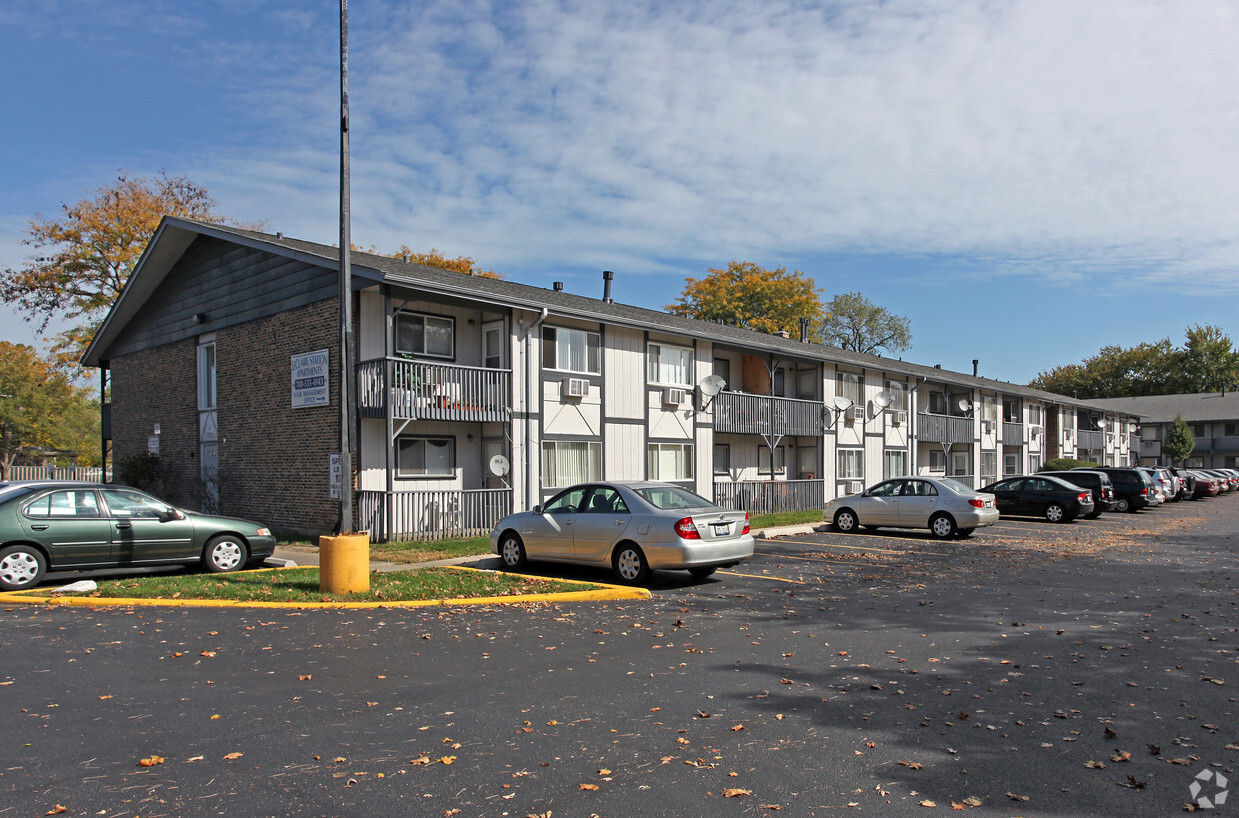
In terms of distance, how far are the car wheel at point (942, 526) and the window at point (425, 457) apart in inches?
446

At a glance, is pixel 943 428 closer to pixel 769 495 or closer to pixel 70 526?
pixel 769 495

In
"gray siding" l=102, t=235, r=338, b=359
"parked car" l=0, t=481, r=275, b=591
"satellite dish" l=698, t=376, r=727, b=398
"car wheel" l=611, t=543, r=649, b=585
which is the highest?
"gray siding" l=102, t=235, r=338, b=359

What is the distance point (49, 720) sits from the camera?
5.68 m

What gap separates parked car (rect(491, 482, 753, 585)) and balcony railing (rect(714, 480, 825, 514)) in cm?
1198

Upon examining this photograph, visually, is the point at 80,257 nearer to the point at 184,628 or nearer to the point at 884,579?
the point at 184,628

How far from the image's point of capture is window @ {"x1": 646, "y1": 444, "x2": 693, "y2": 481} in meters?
24.1

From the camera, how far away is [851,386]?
109 ft

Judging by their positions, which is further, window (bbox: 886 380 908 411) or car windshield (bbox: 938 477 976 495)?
window (bbox: 886 380 908 411)

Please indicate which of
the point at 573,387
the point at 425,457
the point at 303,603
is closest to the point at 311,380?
the point at 425,457

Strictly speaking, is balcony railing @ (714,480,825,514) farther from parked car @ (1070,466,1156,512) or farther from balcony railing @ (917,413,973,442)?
parked car @ (1070,466,1156,512)

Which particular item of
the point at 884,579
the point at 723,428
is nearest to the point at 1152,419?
the point at 723,428

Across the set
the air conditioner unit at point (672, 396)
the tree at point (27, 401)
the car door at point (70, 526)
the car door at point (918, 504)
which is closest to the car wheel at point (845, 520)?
the car door at point (918, 504)

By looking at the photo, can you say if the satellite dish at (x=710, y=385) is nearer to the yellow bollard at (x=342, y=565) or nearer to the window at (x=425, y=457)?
the window at (x=425, y=457)

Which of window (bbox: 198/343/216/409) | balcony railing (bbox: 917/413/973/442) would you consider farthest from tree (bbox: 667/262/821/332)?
window (bbox: 198/343/216/409)
